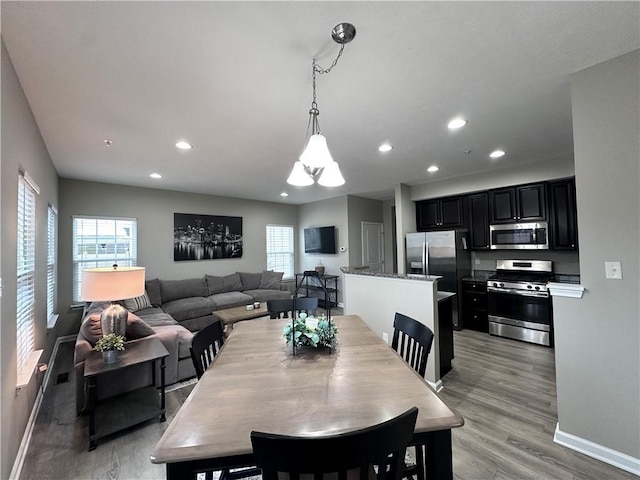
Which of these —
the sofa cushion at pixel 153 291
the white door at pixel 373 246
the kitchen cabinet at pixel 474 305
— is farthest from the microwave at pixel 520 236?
the sofa cushion at pixel 153 291

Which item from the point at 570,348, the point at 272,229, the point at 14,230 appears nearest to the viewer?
the point at 14,230

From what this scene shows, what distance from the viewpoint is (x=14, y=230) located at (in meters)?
1.79

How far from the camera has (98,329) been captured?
240 cm

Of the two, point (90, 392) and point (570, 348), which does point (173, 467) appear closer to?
point (90, 392)

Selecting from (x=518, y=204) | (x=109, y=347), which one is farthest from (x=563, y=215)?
(x=109, y=347)

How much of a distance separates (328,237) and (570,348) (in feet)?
16.1

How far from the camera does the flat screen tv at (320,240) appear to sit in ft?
20.9

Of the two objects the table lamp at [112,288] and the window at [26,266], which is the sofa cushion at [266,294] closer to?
the table lamp at [112,288]

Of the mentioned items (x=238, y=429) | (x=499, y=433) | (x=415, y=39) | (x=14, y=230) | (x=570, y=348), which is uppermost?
(x=415, y=39)

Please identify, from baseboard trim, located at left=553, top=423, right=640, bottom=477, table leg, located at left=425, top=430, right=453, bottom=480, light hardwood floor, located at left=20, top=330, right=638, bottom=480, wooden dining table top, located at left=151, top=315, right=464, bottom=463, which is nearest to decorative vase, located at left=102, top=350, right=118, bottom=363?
light hardwood floor, located at left=20, top=330, right=638, bottom=480

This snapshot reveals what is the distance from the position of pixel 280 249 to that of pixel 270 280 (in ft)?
3.95

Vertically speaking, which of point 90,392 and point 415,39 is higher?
point 415,39

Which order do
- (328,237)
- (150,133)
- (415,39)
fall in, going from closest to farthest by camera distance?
1. (415,39)
2. (150,133)
3. (328,237)

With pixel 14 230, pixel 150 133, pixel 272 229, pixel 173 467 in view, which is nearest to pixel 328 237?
pixel 272 229
